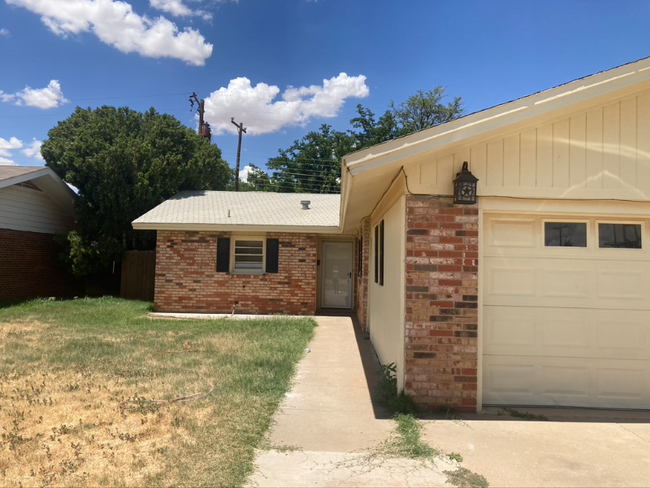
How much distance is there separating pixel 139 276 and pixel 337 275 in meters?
7.14

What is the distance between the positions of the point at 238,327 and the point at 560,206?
725 centimetres

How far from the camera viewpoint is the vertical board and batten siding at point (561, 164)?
464 cm

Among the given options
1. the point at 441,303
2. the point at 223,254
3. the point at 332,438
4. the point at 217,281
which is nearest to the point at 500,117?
the point at 441,303

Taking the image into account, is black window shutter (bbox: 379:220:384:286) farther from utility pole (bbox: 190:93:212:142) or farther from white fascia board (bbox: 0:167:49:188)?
utility pole (bbox: 190:93:212:142)

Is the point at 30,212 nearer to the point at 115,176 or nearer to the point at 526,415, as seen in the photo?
the point at 115,176

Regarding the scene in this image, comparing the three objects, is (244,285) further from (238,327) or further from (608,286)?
(608,286)

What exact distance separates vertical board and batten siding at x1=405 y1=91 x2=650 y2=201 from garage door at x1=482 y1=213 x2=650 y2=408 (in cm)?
34

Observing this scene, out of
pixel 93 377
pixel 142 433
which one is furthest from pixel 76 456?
pixel 93 377

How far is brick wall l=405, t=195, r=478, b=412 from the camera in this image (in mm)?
4617

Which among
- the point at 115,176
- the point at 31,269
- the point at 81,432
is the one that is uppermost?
the point at 115,176

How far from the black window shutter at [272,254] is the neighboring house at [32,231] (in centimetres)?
778

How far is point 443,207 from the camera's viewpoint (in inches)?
184

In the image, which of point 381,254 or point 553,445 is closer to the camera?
point 553,445

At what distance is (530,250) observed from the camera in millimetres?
4812
